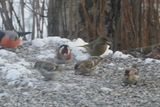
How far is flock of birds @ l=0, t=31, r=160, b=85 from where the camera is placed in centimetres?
455

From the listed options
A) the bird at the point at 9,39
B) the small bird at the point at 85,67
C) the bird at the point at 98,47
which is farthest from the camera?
the bird at the point at 9,39

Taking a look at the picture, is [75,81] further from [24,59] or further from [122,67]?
[24,59]

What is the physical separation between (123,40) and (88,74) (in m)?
2.11

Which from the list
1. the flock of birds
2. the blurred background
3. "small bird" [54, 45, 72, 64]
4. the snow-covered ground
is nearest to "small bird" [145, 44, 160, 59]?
the flock of birds

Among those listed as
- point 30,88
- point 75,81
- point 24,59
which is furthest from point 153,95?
point 24,59

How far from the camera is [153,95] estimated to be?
4.03 metres

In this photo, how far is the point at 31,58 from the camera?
20.0 ft

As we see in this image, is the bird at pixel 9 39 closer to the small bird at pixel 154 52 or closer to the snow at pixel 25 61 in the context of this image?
the snow at pixel 25 61

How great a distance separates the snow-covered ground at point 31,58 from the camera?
454 cm

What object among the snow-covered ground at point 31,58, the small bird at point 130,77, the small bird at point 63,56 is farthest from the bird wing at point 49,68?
the small bird at point 63,56

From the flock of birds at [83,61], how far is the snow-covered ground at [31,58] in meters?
0.13

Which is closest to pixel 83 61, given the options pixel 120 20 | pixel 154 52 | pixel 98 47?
pixel 98 47

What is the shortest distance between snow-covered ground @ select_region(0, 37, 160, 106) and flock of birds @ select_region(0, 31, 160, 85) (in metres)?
0.13

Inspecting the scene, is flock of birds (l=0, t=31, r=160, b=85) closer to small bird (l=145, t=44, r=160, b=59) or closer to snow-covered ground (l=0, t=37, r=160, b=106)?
small bird (l=145, t=44, r=160, b=59)
